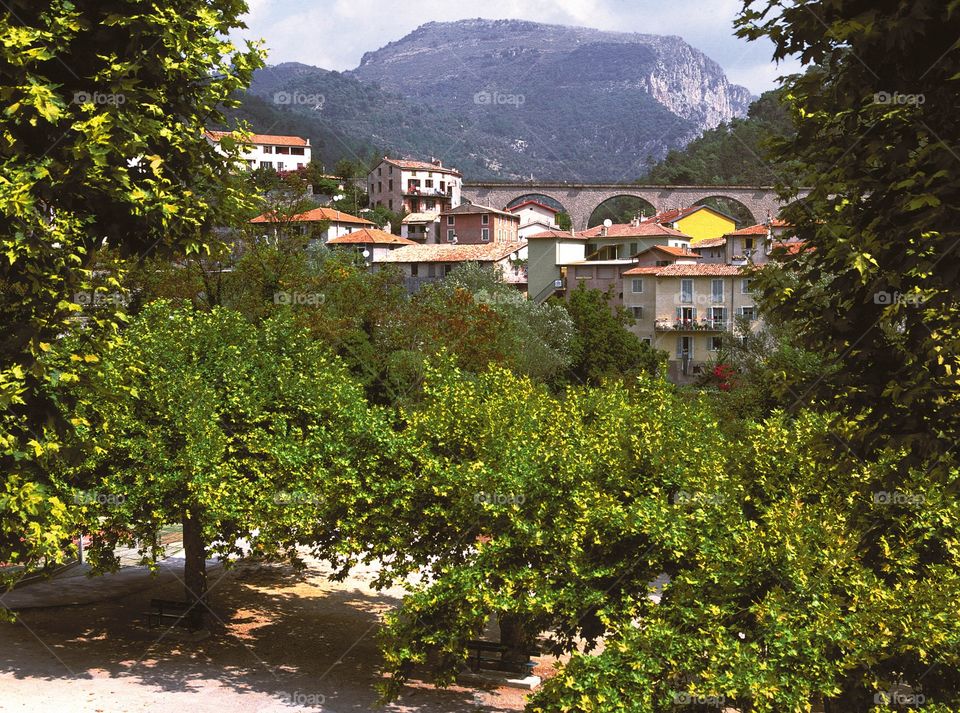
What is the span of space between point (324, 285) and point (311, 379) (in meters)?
25.0

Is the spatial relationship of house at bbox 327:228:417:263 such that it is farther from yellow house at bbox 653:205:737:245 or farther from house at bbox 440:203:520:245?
yellow house at bbox 653:205:737:245

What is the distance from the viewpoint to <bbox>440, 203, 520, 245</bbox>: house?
109500 millimetres

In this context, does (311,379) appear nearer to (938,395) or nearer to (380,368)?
(938,395)

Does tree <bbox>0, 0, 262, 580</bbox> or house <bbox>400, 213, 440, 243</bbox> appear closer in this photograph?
tree <bbox>0, 0, 262, 580</bbox>

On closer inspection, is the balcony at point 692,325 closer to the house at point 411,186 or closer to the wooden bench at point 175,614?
the wooden bench at point 175,614

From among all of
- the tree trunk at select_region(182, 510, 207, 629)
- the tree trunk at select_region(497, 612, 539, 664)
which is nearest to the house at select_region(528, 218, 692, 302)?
the tree trunk at select_region(182, 510, 207, 629)

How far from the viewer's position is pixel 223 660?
21.5m

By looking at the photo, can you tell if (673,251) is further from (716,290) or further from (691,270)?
(716,290)

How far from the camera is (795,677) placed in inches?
501

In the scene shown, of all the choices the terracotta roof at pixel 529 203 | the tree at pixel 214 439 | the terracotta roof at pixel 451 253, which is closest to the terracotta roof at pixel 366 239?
the terracotta roof at pixel 451 253

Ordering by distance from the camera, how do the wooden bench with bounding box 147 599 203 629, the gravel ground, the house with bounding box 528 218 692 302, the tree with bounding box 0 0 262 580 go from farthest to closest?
the house with bounding box 528 218 692 302, the wooden bench with bounding box 147 599 203 629, the gravel ground, the tree with bounding box 0 0 262 580

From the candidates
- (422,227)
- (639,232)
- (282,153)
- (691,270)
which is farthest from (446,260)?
(282,153)

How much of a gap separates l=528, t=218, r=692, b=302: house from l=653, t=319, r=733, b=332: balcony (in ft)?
30.1

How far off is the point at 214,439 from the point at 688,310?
58.7 m
